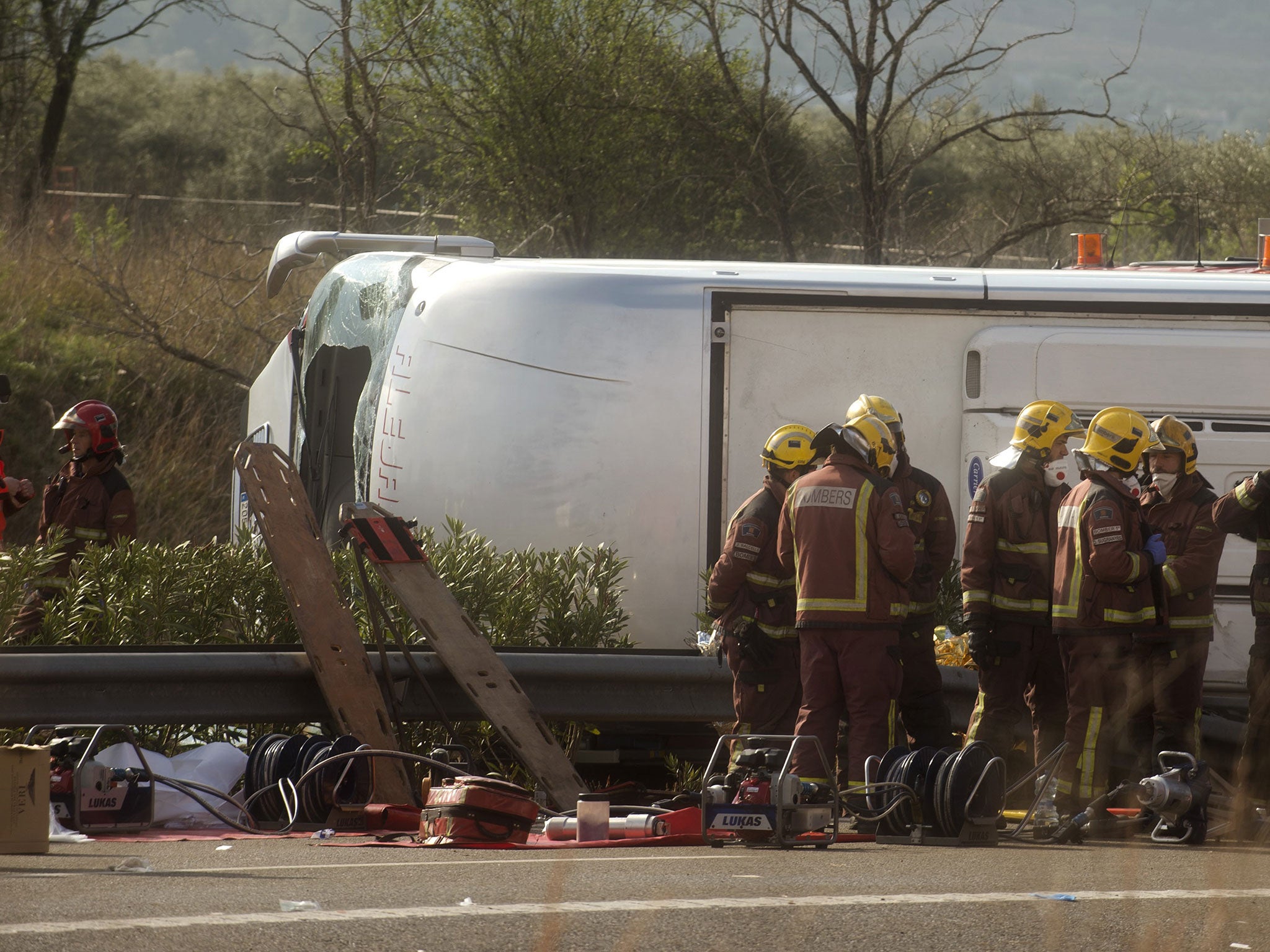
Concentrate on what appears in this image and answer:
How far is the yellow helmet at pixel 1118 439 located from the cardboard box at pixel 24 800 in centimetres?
447

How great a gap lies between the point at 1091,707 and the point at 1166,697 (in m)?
0.57

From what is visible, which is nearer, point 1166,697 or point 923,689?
point 1166,697

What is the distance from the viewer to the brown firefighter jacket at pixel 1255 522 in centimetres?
688

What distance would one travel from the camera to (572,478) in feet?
25.5

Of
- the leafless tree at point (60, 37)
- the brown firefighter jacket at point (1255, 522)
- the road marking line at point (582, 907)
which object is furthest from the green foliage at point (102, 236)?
the road marking line at point (582, 907)

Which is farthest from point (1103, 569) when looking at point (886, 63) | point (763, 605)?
point (886, 63)

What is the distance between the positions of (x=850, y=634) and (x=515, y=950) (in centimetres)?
329

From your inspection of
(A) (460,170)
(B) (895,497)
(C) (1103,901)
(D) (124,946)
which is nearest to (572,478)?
(B) (895,497)

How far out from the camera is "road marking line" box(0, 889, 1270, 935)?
12.4ft

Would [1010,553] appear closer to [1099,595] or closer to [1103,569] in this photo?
[1099,595]

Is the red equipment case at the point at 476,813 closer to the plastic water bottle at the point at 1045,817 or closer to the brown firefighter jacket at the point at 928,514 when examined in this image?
the plastic water bottle at the point at 1045,817

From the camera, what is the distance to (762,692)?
713cm

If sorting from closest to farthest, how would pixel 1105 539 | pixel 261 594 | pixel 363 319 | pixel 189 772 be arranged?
pixel 189 772 → pixel 1105 539 → pixel 261 594 → pixel 363 319

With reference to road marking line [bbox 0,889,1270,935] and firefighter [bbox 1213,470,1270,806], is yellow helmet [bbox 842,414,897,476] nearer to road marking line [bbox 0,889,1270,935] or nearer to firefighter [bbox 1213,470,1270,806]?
firefighter [bbox 1213,470,1270,806]
